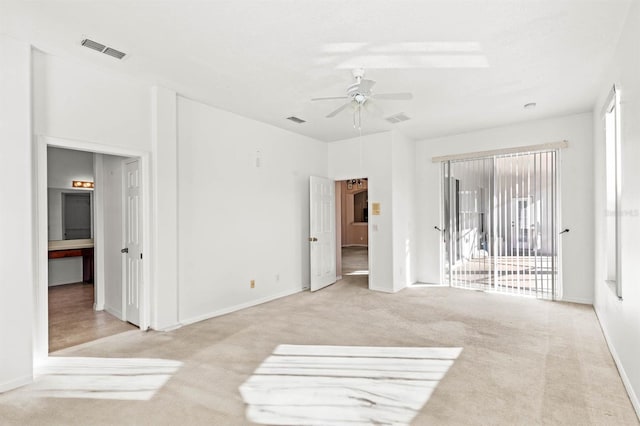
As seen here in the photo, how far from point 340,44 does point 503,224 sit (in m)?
4.22

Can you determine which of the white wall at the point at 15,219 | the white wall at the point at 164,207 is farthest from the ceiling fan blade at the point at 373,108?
the white wall at the point at 15,219

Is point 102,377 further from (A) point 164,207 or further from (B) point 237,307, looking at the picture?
(B) point 237,307

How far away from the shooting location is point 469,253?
19.9 ft

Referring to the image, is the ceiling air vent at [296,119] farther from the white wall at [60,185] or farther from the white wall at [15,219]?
the white wall at [60,185]

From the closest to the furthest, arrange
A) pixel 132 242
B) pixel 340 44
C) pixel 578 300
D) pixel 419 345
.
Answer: pixel 340 44 < pixel 419 345 < pixel 132 242 < pixel 578 300

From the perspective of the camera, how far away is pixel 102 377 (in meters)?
2.82

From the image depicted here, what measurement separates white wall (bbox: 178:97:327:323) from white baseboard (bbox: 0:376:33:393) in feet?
5.03

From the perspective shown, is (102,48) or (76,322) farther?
(76,322)

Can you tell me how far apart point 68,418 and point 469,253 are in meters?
5.88

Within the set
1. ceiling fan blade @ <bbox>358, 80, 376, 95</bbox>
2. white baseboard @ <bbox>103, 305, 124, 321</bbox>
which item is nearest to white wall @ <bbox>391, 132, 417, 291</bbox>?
ceiling fan blade @ <bbox>358, 80, 376, 95</bbox>

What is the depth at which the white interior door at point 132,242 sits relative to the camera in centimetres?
402

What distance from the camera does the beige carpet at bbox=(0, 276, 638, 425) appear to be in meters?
2.30

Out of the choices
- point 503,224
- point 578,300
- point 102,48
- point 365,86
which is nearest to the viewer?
point 102,48

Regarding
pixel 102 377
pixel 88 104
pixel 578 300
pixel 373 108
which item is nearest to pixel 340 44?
pixel 373 108
